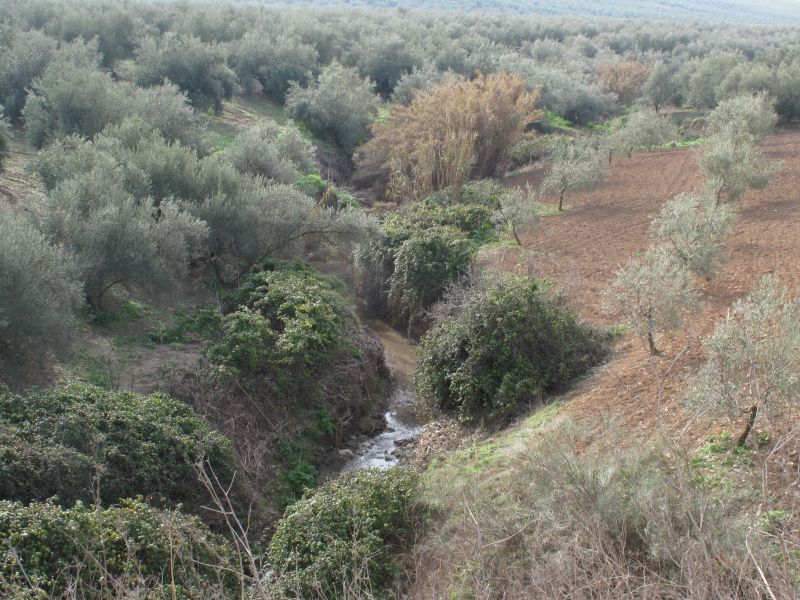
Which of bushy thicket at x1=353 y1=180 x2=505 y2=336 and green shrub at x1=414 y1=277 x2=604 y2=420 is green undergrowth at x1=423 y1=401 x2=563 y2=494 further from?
bushy thicket at x1=353 y1=180 x2=505 y2=336

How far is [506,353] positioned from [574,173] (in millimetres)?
10490

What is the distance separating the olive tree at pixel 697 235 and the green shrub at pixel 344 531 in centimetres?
727

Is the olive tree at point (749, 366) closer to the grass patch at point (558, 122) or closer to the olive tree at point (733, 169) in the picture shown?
the olive tree at point (733, 169)

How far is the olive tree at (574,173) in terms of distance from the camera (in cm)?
2066

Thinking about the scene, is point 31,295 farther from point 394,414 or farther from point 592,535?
point 592,535

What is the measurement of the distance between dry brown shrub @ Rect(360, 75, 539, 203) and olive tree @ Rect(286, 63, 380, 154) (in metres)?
1.73

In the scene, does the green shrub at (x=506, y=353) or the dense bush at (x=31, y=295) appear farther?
the green shrub at (x=506, y=353)

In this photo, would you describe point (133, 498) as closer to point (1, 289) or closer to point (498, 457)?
point (1, 289)

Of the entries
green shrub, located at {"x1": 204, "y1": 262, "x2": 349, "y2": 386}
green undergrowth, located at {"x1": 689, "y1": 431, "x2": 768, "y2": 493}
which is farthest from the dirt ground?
green shrub, located at {"x1": 204, "y1": 262, "x2": 349, "y2": 386}

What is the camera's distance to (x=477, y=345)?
12.0 meters

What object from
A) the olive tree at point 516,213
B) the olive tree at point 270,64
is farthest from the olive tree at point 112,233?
the olive tree at point 270,64

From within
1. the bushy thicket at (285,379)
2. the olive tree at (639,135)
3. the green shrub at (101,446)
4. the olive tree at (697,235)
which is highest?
the olive tree at (697,235)

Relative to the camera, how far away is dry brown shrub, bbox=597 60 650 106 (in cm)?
4019

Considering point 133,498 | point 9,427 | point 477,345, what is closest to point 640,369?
point 477,345
